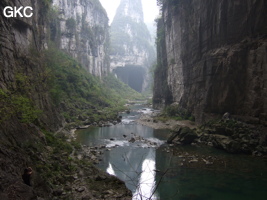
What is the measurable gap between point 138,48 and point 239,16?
340ft

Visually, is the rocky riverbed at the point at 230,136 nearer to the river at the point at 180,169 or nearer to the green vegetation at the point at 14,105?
the river at the point at 180,169

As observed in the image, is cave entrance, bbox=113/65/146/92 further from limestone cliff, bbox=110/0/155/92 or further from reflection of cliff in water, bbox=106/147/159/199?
reflection of cliff in water, bbox=106/147/159/199

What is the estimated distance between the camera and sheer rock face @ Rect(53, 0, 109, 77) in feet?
A: 202

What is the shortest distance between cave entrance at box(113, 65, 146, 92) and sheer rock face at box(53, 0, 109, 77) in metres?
27.6

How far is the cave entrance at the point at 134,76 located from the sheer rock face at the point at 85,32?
2764 cm

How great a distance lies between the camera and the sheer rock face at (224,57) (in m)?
21.1


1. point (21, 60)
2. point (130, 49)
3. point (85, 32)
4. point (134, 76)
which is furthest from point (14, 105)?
point (134, 76)

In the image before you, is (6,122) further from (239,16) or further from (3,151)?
(239,16)

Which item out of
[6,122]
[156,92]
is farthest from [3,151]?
[156,92]

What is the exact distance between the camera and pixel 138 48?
124625 millimetres

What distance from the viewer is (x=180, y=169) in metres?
15.6

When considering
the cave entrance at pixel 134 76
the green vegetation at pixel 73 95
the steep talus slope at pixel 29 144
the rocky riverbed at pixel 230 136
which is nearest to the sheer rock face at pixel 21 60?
the steep talus slope at pixel 29 144

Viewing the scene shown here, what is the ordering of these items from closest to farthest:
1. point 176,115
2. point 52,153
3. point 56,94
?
point 52,153
point 56,94
point 176,115

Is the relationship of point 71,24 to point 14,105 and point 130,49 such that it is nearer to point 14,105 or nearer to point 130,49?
point 14,105
